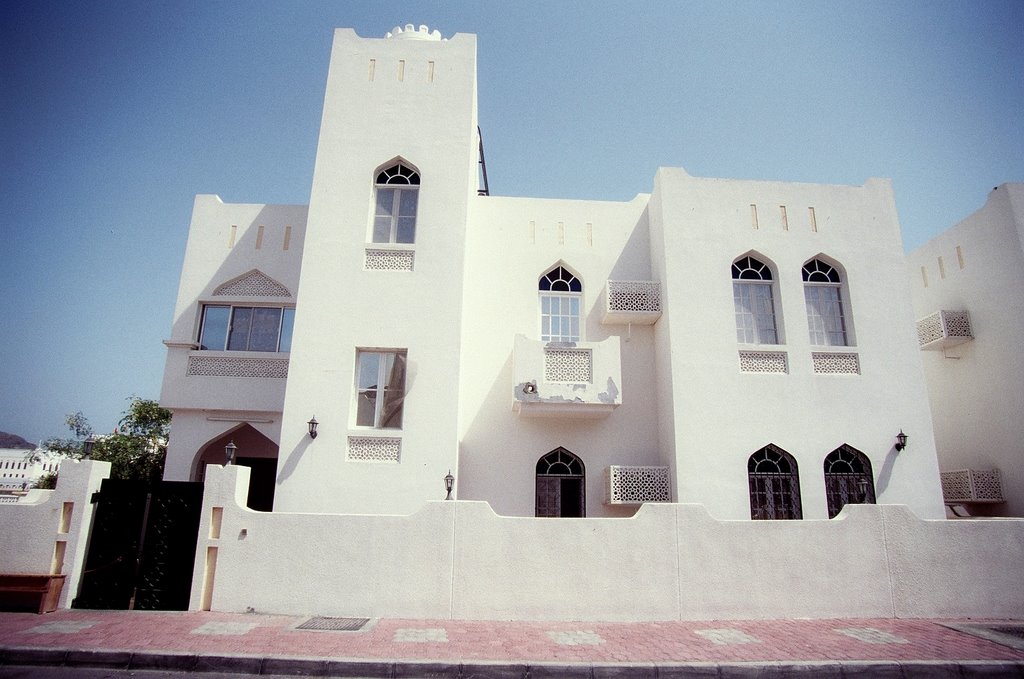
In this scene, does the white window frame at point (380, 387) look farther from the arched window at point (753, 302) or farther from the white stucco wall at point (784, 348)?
the arched window at point (753, 302)

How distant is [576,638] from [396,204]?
733 cm

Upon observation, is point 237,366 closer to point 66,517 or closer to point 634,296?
point 66,517

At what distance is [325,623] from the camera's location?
644 centimetres

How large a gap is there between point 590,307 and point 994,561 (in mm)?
6856

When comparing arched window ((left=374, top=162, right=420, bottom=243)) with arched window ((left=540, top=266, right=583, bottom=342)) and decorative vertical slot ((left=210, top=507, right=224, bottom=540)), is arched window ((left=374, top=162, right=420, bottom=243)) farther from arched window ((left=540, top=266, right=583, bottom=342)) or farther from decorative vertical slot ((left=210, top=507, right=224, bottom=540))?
decorative vertical slot ((left=210, top=507, right=224, bottom=540))

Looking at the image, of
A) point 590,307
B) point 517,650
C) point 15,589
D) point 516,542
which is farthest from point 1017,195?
point 15,589

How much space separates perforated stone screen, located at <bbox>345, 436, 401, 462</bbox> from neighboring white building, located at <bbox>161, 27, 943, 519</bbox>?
34 millimetres

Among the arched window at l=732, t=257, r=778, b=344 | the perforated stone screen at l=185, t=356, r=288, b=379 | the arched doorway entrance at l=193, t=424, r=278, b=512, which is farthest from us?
the arched doorway entrance at l=193, t=424, r=278, b=512

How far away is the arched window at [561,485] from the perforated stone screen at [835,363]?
4.50 meters

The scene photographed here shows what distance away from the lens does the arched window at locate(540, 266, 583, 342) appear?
11070 mm

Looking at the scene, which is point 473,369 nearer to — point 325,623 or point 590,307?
point 590,307

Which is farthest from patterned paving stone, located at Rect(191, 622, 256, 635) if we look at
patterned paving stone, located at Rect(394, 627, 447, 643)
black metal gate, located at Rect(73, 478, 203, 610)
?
patterned paving stone, located at Rect(394, 627, 447, 643)

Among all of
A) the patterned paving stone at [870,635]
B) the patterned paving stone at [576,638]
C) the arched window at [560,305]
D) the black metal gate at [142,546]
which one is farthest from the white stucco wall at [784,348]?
the black metal gate at [142,546]

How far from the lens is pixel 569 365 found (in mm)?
9961
